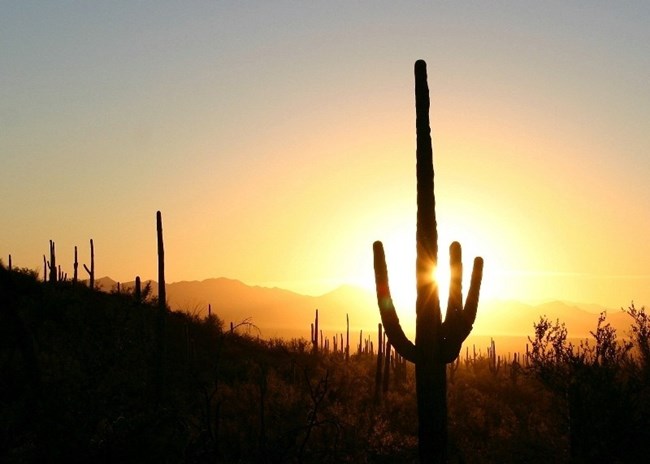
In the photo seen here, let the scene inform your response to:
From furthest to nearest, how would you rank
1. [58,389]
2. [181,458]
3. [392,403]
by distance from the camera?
1. [392,403]
2. [58,389]
3. [181,458]

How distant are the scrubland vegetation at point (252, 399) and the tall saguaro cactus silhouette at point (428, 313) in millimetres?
1470

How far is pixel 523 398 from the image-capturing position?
33688 mm

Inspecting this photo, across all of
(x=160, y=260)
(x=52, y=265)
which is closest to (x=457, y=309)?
(x=160, y=260)

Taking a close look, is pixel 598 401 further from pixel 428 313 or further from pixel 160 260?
pixel 160 260

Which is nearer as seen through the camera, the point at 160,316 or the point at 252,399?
the point at 252,399

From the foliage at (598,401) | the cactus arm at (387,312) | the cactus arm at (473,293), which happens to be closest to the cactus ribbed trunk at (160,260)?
the foliage at (598,401)

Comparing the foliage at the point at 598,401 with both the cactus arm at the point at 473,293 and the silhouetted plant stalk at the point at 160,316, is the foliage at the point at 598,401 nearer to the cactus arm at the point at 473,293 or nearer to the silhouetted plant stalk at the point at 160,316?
the cactus arm at the point at 473,293

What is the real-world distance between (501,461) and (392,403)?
38.9ft

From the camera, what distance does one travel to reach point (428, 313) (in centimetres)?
1110

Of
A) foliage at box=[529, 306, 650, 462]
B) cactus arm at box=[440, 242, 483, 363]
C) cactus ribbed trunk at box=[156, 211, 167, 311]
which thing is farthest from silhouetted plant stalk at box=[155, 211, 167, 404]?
cactus arm at box=[440, 242, 483, 363]

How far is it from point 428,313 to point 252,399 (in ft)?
48.5

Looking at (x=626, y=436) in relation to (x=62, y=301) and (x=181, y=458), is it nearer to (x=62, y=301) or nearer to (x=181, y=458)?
(x=181, y=458)

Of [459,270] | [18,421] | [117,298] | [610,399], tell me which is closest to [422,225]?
[459,270]

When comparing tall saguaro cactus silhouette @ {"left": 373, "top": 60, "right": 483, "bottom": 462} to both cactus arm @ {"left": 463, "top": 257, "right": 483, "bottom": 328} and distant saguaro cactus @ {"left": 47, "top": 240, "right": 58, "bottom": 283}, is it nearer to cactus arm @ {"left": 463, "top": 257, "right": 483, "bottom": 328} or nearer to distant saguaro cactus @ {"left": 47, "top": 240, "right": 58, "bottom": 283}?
cactus arm @ {"left": 463, "top": 257, "right": 483, "bottom": 328}
